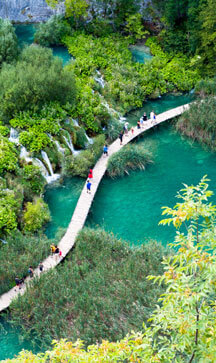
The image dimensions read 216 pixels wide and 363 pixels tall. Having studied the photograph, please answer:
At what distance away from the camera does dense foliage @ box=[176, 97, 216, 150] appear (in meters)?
30.7

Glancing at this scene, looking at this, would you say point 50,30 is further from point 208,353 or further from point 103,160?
→ point 208,353

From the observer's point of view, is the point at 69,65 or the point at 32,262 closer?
the point at 32,262

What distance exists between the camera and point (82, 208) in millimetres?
25500

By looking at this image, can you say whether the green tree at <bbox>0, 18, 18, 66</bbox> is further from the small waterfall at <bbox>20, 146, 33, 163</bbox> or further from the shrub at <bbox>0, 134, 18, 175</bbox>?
the shrub at <bbox>0, 134, 18, 175</bbox>

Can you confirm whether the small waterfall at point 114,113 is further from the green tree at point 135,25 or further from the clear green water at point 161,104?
the green tree at point 135,25

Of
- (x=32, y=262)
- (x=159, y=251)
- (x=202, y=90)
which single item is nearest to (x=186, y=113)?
(x=202, y=90)

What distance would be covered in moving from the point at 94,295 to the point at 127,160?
10.6 metres

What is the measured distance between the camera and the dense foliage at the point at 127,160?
28.2 metres

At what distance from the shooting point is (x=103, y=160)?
29156 millimetres

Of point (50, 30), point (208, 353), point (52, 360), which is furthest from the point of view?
point (50, 30)

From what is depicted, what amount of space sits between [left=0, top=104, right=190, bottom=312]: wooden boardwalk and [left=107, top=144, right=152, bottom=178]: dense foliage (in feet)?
2.04

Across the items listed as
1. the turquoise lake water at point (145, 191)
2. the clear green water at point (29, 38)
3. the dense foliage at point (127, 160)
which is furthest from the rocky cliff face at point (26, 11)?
the dense foliage at point (127, 160)

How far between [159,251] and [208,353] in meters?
12.1

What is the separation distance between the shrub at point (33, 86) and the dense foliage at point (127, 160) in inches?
205
